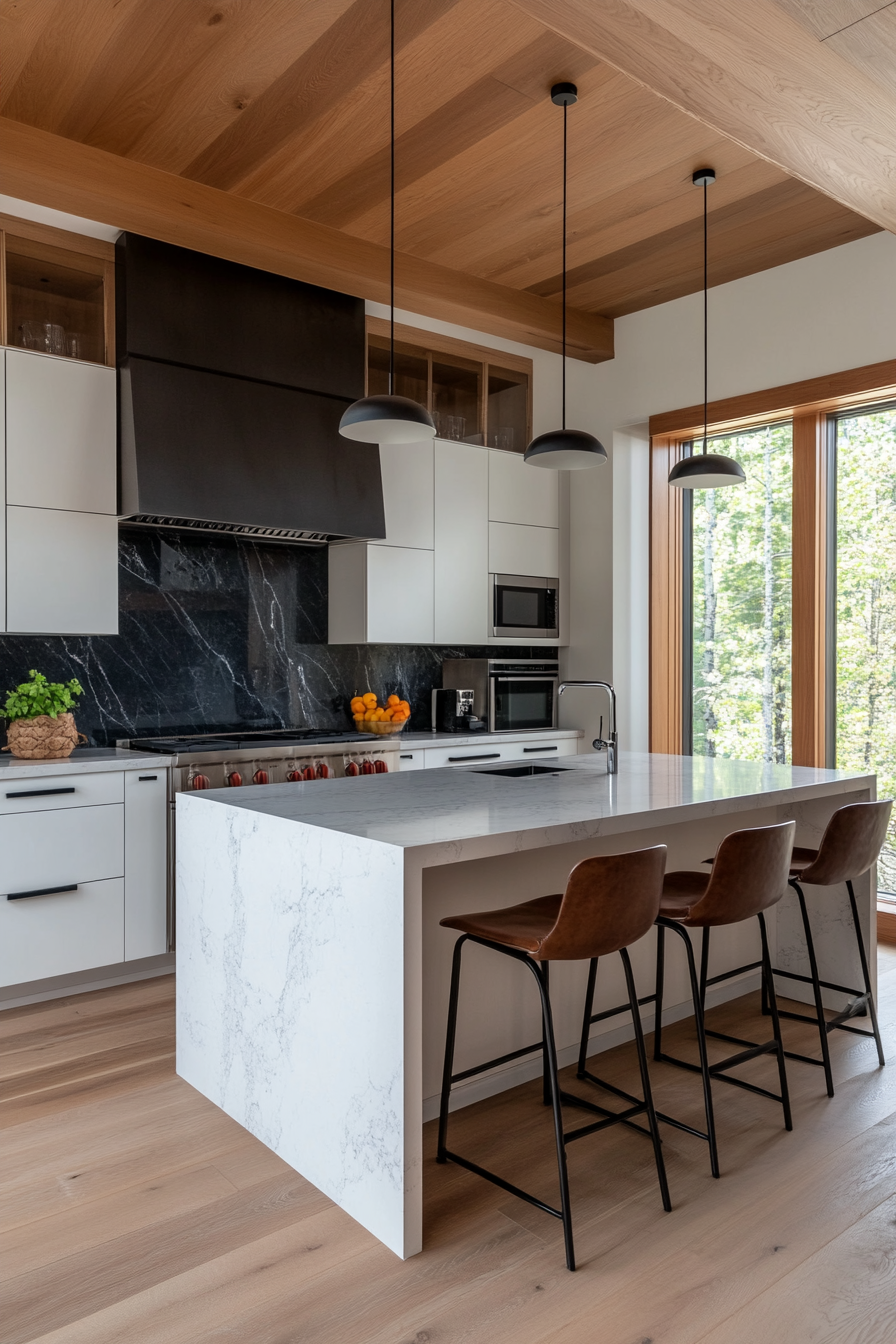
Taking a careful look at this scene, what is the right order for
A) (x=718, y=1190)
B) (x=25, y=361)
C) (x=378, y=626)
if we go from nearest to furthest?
(x=718, y=1190)
(x=25, y=361)
(x=378, y=626)

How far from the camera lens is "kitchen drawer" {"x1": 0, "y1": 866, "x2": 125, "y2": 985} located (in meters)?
3.39

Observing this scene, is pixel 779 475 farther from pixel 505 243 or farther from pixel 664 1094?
pixel 664 1094

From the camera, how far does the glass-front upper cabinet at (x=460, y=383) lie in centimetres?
487

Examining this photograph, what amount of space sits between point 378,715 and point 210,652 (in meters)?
0.88

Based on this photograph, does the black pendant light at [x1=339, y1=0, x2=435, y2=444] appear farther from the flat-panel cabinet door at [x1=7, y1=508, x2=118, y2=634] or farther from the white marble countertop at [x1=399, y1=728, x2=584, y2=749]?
the white marble countertop at [x1=399, y1=728, x2=584, y2=749]

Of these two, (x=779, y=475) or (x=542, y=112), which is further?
(x=779, y=475)

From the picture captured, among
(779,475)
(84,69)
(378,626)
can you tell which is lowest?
(378,626)

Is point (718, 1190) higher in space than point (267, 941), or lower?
lower

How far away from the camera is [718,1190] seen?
2.24 metres

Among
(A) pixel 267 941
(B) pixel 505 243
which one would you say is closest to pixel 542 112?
(B) pixel 505 243

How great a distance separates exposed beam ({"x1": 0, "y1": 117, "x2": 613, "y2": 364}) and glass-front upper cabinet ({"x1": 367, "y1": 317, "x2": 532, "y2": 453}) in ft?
0.60

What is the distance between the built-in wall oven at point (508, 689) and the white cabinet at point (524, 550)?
20.1 inches

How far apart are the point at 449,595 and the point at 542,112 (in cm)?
229

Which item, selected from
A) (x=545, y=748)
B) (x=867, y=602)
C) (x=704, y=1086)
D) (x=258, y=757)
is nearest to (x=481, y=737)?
(x=545, y=748)
